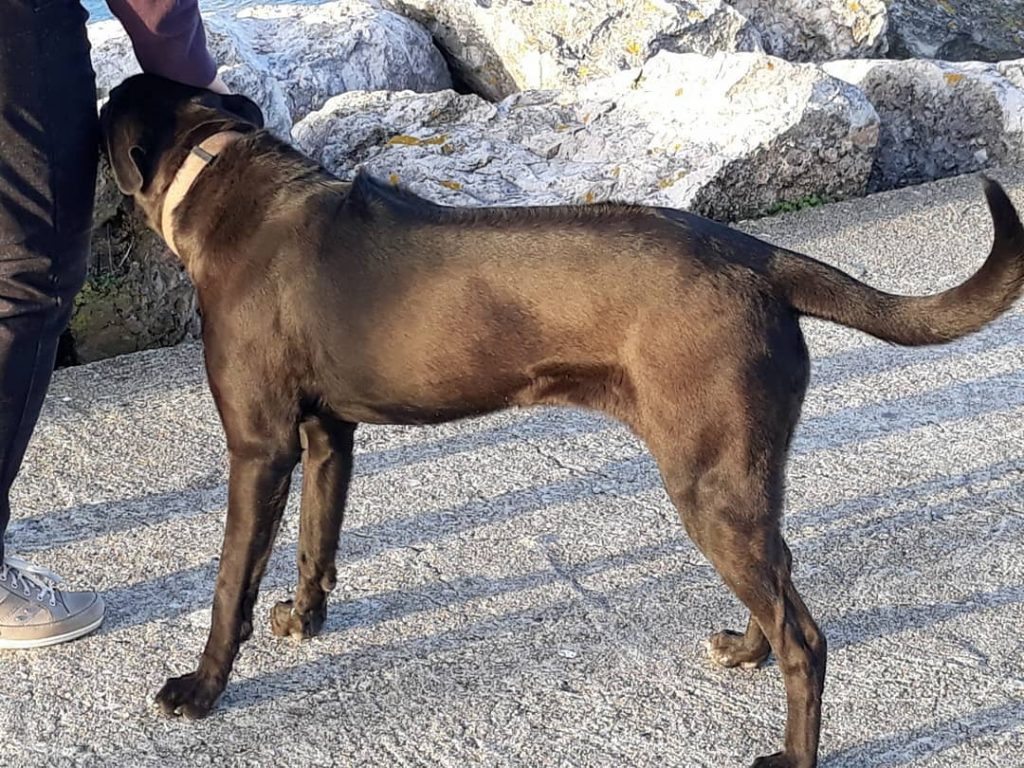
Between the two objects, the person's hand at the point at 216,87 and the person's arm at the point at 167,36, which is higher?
the person's arm at the point at 167,36

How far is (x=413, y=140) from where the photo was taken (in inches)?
263

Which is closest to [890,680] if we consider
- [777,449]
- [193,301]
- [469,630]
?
[777,449]

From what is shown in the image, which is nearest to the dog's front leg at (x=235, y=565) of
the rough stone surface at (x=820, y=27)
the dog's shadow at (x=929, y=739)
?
the dog's shadow at (x=929, y=739)

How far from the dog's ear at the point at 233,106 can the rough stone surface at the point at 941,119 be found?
4847 mm

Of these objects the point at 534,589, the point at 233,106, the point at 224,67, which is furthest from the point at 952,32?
the point at 233,106

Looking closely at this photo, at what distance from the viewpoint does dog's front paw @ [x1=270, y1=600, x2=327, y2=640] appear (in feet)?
11.6

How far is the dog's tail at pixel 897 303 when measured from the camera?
2910 mm

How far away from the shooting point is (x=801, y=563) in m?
3.92

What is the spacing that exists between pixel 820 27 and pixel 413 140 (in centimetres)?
329

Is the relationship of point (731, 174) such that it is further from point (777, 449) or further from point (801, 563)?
point (777, 449)

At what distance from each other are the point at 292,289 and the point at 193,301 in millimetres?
2466

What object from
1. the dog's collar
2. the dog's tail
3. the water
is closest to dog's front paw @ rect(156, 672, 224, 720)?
the dog's collar

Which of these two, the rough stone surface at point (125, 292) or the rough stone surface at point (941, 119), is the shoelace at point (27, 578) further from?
the rough stone surface at point (941, 119)

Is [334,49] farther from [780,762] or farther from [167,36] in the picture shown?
[780,762]
